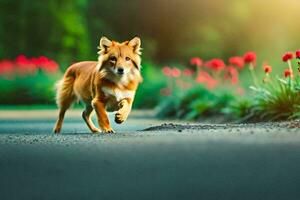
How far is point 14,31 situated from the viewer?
2808 cm

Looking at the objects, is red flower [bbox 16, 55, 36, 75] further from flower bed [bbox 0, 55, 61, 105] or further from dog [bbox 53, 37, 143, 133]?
dog [bbox 53, 37, 143, 133]

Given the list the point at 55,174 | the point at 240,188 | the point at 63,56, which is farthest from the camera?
the point at 63,56

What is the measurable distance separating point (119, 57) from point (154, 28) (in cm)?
1950

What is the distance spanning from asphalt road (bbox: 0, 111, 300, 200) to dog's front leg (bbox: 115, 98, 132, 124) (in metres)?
0.28

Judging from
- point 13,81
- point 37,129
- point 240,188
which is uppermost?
point 13,81

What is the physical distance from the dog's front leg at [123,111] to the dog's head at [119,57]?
0.30 meters

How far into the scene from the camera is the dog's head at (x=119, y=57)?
9.46 metres

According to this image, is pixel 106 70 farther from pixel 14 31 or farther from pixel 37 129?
pixel 14 31

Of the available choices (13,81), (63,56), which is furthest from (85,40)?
(13,81)

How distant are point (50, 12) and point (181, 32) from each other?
453cm

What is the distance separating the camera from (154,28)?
2891cm

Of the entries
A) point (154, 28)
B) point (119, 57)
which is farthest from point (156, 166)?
point (154, 28)

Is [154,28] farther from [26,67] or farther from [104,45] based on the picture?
[104,45]

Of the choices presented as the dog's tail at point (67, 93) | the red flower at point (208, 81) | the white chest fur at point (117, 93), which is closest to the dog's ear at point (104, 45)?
the white chest fur at point (117, 93)
